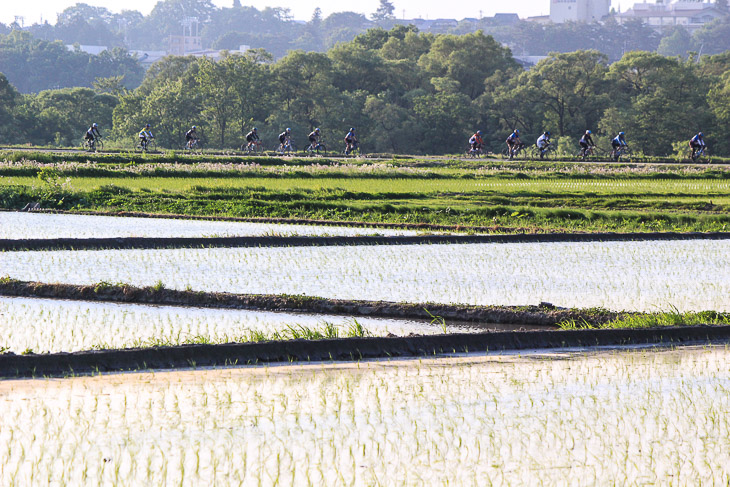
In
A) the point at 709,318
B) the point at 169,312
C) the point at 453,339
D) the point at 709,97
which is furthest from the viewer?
the point at 709,97

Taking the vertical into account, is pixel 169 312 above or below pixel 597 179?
above

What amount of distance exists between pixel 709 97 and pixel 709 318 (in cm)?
5207

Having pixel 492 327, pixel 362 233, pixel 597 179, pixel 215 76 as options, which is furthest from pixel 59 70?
pixel 492 327

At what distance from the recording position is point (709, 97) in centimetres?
5650

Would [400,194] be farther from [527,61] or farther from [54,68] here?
[527,61]

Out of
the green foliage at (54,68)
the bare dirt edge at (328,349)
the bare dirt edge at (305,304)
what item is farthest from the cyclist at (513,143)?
the green foliage at (54,68)

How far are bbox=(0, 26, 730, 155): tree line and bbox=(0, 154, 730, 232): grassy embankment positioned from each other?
962 inches

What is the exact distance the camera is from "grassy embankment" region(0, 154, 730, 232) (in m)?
18.2

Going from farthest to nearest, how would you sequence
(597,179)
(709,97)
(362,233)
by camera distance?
(709,97) → (597,179) → (362,233)

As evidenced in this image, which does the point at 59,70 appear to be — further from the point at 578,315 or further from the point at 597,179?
the point at 578,315

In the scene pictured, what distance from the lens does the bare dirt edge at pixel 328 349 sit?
6.10 m

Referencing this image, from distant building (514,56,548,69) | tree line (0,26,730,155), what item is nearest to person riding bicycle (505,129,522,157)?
tree line (0,26,730,155)

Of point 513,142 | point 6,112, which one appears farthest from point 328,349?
point 6,112

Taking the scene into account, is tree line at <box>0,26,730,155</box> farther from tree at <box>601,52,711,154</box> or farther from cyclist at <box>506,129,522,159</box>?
cyclist at <box>506,129,522,159</box>
